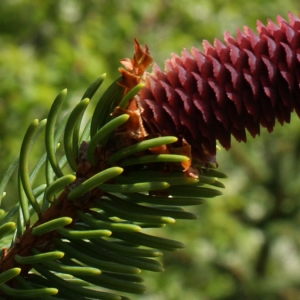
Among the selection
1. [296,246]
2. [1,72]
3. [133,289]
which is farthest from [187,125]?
[296,246]

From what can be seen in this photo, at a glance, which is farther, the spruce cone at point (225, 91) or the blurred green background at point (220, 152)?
the blurred green background at point (220, 152)

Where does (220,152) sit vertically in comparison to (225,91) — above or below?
above

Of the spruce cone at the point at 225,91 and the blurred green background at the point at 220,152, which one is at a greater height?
the blurred green background at the point at 220,152

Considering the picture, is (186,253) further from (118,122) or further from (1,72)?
(118,122)

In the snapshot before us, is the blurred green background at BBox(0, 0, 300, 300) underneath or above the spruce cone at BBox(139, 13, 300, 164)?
above
